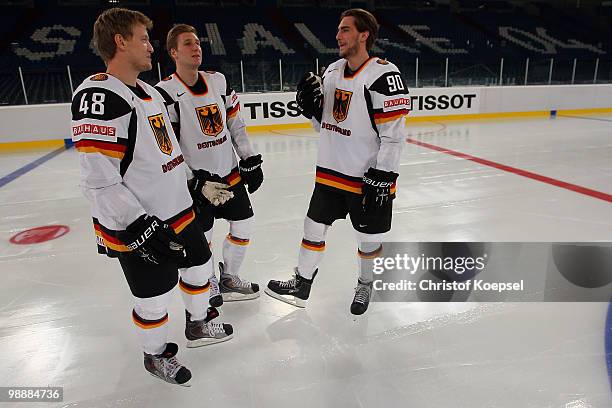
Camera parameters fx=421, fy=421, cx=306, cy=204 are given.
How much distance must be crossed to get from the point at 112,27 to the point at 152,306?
1.10 meters

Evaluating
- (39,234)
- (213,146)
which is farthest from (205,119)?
(39,234)

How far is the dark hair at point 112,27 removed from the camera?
1543 mm

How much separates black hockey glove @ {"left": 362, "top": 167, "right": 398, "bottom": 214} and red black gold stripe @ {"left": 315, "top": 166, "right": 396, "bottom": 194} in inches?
3.6

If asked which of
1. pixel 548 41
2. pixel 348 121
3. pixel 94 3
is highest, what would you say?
pixel 94 3

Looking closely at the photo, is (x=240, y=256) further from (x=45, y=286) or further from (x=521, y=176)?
(x=521, y=176)

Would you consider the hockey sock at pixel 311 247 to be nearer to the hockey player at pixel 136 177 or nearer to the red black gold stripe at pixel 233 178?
the red black gold stripe at pixel 233 178

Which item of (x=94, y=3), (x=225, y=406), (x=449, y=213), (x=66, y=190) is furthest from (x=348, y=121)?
(x=94, y=3)

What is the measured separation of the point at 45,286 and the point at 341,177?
6.91 ft

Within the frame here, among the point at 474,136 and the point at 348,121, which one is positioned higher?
the point at 348,121

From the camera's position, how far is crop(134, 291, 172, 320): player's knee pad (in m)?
1.75

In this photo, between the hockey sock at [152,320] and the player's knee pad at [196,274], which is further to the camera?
the player's knee pad at [196,274]

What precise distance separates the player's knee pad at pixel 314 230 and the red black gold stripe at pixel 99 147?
3.98 ft

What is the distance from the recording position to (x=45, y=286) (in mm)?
2803

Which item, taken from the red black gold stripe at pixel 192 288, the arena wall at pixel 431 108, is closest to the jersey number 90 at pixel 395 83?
the red black gold stripe at pixel 192 288
